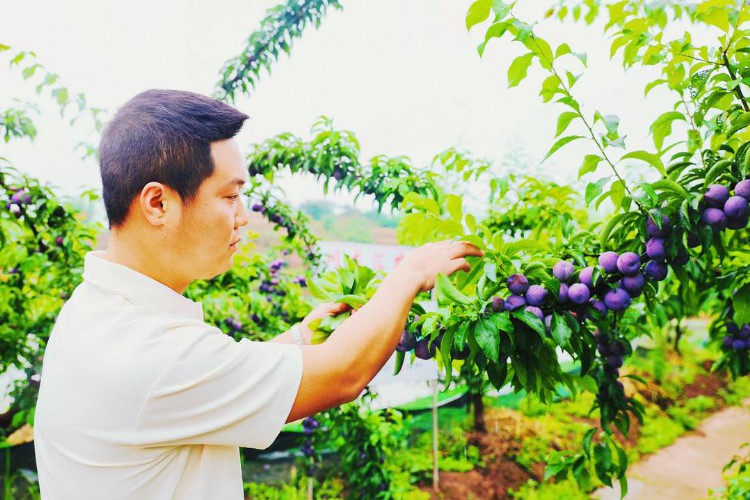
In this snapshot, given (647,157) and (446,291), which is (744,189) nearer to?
(647,157)

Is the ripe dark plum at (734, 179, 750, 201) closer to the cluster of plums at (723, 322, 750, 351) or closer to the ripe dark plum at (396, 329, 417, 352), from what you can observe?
the ripe dark plum at (396, 329, 417, 352)

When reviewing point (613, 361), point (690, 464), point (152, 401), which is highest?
point (152, 401)

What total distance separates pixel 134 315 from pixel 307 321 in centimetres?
31

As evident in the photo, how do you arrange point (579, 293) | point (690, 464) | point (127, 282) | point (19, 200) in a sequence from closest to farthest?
point (127, 282) < point (579, 293) < point (19, 200) < point (690, 464)

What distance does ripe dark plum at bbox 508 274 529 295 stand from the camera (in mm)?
800

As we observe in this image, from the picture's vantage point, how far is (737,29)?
83cm

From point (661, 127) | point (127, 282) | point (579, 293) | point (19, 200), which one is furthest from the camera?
point (19, 200)

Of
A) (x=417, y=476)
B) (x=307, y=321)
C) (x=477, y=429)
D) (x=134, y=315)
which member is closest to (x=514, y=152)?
(x=477, y=429)

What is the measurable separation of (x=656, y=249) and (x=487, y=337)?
1.10 ft

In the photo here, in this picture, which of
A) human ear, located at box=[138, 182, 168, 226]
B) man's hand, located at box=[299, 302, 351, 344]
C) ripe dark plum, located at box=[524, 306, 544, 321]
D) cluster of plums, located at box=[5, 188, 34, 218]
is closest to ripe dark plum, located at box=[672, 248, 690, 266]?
ripe dark plum, located at box=[524, 306, 544, 321]

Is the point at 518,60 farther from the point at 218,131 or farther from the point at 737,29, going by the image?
the point at 218,131

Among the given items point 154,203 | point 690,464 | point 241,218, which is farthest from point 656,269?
point 690,464

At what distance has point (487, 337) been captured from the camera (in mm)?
718

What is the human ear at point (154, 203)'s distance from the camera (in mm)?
707
